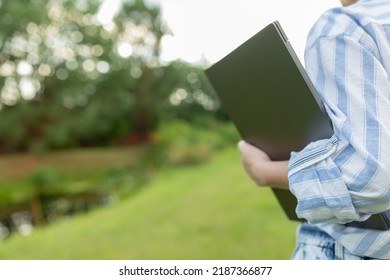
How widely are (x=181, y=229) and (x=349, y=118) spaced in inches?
148

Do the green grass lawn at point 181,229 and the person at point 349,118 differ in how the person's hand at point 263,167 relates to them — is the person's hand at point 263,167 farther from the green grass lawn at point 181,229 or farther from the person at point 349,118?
the green grass lawn at point 181,229

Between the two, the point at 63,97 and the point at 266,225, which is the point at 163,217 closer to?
the point at 266,225

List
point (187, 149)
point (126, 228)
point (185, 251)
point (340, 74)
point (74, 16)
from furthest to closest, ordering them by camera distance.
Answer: point (187, 149) < point (74, 16) < point (126, 228) < point (185, 251) < point (340, 74)

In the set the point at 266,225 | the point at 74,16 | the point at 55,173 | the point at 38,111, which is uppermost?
the point at 74,16

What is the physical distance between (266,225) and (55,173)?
406 cm

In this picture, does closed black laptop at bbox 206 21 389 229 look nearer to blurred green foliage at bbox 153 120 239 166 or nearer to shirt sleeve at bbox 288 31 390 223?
shirt sleeve at bbox 288 31 390 223

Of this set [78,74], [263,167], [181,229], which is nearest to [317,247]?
[263,167]

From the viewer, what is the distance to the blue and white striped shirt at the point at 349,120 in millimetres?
423

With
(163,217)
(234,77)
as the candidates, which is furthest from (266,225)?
(234,77)

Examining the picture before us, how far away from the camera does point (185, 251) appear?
11.5 feet

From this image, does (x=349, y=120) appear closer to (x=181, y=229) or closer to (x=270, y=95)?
(x=270, y=95)

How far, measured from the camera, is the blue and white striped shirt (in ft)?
1.39

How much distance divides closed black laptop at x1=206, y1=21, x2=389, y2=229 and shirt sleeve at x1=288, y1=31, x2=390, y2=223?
27mm

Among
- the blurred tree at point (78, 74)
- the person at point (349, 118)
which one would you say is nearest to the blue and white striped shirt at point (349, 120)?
the person at point (349, 118)
